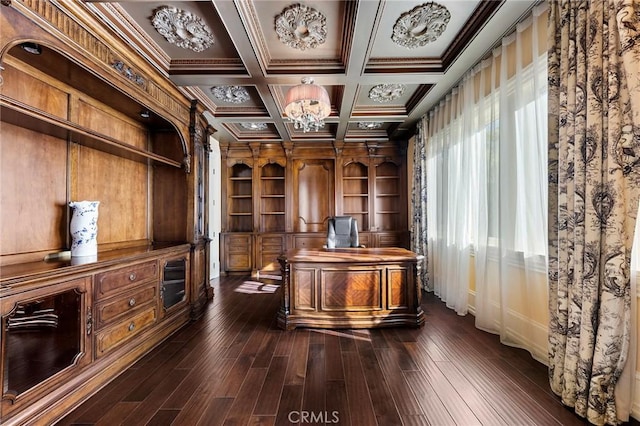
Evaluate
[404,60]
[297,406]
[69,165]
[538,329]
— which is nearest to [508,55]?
[404,60]

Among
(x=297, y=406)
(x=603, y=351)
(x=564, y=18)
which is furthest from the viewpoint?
(x=564, y=18)

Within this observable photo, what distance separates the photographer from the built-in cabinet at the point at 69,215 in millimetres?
1617

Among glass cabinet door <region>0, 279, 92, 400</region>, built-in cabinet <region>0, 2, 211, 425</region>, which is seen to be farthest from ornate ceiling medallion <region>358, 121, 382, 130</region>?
glass cabinet door <region>0, 279, 92, 400</region>

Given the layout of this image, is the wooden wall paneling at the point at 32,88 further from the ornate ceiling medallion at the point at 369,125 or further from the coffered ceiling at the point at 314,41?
the ornate ceiling medallion at the point at 369,125

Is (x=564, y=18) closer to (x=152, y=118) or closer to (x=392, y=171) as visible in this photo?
(x=152, y=118)

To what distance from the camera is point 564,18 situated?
1878 mm

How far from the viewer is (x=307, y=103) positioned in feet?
9.06

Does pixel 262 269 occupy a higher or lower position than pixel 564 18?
lower

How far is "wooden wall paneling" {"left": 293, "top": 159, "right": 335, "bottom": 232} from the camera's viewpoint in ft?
19.7

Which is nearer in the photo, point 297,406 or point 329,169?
point 297,406

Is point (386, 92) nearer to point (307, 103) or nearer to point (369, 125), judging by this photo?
point (369, 125)

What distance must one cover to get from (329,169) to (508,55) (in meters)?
3.87

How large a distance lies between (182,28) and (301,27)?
1057 mm

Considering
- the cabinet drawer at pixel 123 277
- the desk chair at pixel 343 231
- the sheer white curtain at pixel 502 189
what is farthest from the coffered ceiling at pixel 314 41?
the cabinet drawer at pixel 123 277
